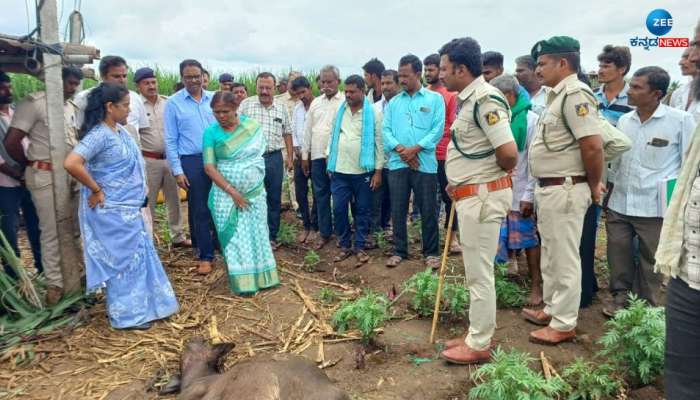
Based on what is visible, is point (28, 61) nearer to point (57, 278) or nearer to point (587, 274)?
point (57, 278)

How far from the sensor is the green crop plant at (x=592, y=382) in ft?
9.76

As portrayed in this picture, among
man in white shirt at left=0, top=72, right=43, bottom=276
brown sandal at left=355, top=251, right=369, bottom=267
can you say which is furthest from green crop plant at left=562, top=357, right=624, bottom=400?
man in white shirt at left=0, top=72, right=43, bottom=276

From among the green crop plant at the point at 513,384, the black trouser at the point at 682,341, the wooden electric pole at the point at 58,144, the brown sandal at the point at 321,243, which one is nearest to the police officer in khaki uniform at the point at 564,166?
the green crop plant at the point at 513,384

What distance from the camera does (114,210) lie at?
4.09 meters

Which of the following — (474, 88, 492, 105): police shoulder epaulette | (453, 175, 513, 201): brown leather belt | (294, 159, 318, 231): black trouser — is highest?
(474, 88, 492, 105): police shoulder epaulette

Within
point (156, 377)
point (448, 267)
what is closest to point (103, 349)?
point (156, 377)

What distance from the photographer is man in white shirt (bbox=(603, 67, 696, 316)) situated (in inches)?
151

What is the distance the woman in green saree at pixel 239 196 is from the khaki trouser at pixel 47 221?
1.29m

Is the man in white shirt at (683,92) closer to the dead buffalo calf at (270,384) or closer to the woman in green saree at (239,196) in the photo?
the woman in green saree at (239,196)

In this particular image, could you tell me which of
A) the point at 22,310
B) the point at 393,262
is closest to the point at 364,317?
the point at 393,262

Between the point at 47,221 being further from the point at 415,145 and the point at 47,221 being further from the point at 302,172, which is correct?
the point at 415,145

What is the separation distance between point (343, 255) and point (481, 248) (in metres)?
2.78

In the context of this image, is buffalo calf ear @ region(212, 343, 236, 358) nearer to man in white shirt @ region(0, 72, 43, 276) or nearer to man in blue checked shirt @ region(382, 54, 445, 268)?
man in white shirt @ region(0, 72, 43, 276)

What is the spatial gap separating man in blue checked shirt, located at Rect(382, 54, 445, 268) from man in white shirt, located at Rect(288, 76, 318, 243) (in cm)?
154
